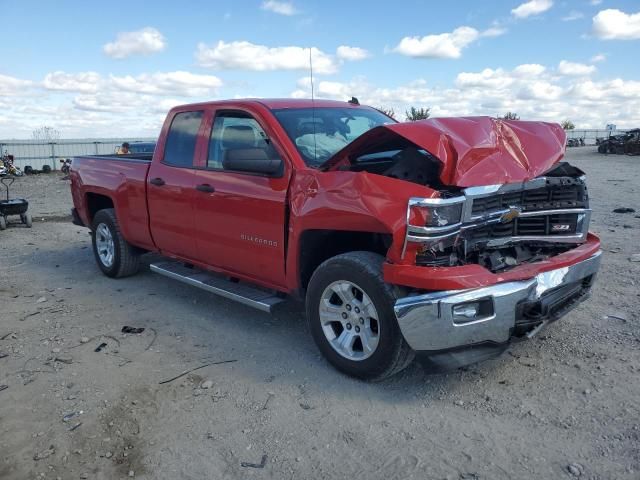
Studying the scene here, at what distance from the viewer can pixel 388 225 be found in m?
3.25

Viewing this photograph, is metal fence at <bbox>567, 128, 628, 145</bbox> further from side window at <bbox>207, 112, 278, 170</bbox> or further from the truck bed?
side window at <bbox>207, 112, 278, 170</bbox>

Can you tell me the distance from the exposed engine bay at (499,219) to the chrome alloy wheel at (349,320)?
1.77 ft

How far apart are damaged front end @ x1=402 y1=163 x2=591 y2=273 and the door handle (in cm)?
208

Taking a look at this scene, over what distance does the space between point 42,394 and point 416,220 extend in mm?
2793

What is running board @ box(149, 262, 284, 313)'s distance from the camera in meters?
4.29

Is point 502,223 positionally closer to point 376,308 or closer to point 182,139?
point 376,308

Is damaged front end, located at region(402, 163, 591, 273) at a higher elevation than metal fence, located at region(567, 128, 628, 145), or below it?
below

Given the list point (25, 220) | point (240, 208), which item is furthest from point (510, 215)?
point (25, 220)

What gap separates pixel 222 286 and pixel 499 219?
7.91 ft

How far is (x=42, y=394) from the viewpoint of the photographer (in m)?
3.74

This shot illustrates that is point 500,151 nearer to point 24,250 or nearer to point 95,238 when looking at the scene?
point 95,238

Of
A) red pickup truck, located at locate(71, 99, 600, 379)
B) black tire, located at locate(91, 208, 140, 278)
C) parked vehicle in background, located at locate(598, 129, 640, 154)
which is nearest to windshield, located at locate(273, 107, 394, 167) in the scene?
red pickup truck, located at locate(71, 99, 600, 379)

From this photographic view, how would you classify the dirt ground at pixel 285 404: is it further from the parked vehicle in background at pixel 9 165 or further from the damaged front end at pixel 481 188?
the parked vehicle in background at pixel 9 165

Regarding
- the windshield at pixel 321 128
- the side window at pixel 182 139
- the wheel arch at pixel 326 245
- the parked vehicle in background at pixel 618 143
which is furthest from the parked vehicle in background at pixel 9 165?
the parked vehicle in background at pixel 618 143
